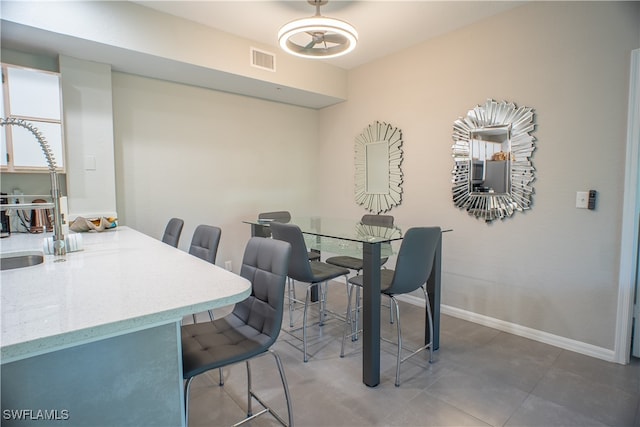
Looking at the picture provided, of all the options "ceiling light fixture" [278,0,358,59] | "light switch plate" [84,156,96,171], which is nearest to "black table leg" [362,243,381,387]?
"ceiling light fixture" [278,0,358,59]

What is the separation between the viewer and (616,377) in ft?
7.17

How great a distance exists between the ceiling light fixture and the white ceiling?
29 cm

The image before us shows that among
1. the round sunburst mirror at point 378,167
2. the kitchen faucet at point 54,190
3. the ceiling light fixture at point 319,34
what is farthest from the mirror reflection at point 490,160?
the kitchen faucet at point 54,190

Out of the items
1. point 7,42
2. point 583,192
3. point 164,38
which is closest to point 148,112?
point 164,38

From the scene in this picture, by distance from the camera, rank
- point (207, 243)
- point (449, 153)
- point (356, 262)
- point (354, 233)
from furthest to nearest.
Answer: point (449, 153) < point (356, 262) < point (354, 233) < point (207, 243)

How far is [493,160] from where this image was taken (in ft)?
9.70

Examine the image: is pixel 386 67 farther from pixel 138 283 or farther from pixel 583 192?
pixel 138 283

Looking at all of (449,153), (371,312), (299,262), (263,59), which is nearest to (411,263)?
(371,312)

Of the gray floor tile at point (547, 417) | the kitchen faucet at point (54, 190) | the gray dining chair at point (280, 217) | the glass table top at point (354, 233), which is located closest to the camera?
the kitchen faucet at point (54, 190)

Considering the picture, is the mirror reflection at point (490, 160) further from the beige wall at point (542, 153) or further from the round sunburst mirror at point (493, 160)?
the beige wall at point (542, 153)

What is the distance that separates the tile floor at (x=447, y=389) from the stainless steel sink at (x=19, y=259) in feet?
3.91

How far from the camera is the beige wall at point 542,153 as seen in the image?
7.75 feet

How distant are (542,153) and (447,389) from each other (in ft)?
6.46

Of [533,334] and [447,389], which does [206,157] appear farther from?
[533,334]
